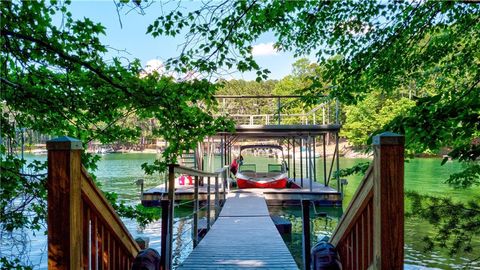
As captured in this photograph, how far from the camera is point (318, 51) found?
5531mm

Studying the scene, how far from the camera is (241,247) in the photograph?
Result: 525 cm

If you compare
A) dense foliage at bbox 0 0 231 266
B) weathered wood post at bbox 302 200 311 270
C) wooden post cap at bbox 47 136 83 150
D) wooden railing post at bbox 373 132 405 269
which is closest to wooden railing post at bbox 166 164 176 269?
dense foliage at bbox 0 0 231 266

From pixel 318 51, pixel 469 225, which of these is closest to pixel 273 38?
pixel 318 51

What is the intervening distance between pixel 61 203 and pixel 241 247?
3756 millimetres

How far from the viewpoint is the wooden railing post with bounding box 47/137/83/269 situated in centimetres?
177

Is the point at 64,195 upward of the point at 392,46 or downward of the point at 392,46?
downward

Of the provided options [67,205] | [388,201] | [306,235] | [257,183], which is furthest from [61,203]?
[257,183]

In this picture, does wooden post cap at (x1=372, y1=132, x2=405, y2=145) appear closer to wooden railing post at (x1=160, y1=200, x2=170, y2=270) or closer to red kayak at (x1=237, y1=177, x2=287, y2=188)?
wooden railing post at (x1=160, y1=200, x2=170, y2=270)

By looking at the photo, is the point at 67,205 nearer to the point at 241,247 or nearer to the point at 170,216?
the point at 170,216

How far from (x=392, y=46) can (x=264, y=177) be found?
10.2 meters

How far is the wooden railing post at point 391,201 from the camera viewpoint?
1.78 m

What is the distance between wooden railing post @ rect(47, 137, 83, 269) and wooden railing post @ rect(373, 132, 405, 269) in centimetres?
143

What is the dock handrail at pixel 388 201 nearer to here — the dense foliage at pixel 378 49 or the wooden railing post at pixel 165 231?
the dense foliage at pixel 378 49

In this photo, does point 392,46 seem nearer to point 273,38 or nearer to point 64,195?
point 273,38
